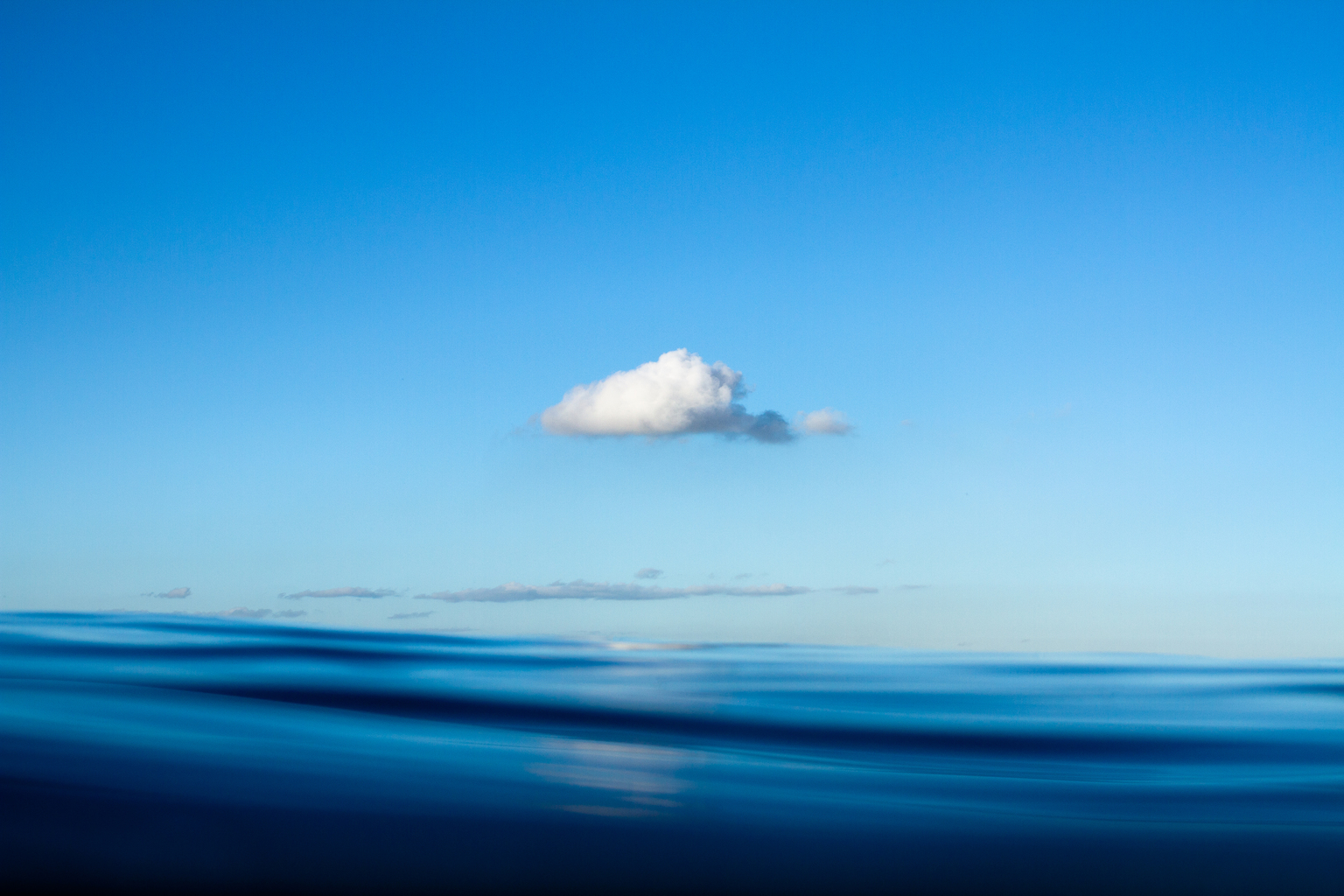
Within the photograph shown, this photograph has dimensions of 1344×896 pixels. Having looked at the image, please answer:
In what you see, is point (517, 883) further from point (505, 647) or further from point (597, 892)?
point (505, 647)

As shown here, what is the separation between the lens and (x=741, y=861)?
3617 millimetres

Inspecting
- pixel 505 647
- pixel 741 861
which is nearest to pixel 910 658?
pixel 505 647

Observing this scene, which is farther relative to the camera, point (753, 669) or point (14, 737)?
point (753, 669)

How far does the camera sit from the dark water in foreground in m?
3.49

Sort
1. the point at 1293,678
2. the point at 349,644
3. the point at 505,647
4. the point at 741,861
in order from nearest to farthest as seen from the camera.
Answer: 1. the point at 741,861
2. the point at 1293,678
3. the point at 349,644
4. the point at 505,647

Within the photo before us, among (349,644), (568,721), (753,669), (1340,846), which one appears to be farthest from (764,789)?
(349,644)

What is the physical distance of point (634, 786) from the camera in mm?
4480

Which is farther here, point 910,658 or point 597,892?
point 910,658

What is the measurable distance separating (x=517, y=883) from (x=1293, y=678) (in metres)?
10.4

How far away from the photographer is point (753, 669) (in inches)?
416

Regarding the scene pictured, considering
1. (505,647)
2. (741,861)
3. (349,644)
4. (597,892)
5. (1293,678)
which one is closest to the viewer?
(597,892)

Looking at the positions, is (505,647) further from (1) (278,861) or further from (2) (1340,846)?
(2) (1340,846)

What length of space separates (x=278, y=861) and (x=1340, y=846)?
4279 millimetres

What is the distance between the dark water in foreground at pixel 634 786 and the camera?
3.49 meters
